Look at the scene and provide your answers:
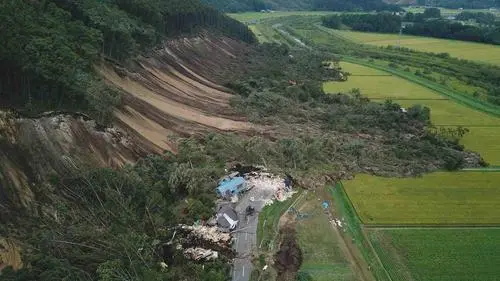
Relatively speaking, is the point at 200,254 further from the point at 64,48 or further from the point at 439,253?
the point at 64,48

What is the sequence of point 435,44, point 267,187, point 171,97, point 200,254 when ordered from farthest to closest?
point 435,44 < point 171,97 < point 267,187 < point 200,254

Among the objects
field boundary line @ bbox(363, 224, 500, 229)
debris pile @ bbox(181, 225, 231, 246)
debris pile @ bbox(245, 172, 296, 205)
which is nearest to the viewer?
debris pile @ bbox(181, 225, 231, 246)

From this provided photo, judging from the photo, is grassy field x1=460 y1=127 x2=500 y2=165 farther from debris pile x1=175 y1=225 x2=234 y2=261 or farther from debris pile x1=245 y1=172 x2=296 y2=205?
debris pile x1=175 y1=225 x2=234 y2=261

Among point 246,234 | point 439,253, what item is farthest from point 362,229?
point 246,234

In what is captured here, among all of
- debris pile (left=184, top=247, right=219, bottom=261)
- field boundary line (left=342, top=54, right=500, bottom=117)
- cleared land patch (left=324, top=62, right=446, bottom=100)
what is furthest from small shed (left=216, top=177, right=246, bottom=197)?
field boundary line (left=342, top=54, right=500, bottom=117)

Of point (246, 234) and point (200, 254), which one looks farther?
point (246, 234)

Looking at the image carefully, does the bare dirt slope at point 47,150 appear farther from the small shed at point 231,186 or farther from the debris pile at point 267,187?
the debris pile at point 267,187

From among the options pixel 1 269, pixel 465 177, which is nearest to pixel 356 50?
pixel 465 177

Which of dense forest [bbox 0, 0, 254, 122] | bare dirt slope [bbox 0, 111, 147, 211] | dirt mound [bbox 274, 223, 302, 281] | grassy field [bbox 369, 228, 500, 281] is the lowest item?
dirt mound [bbox 274, 223, 302, 281]
